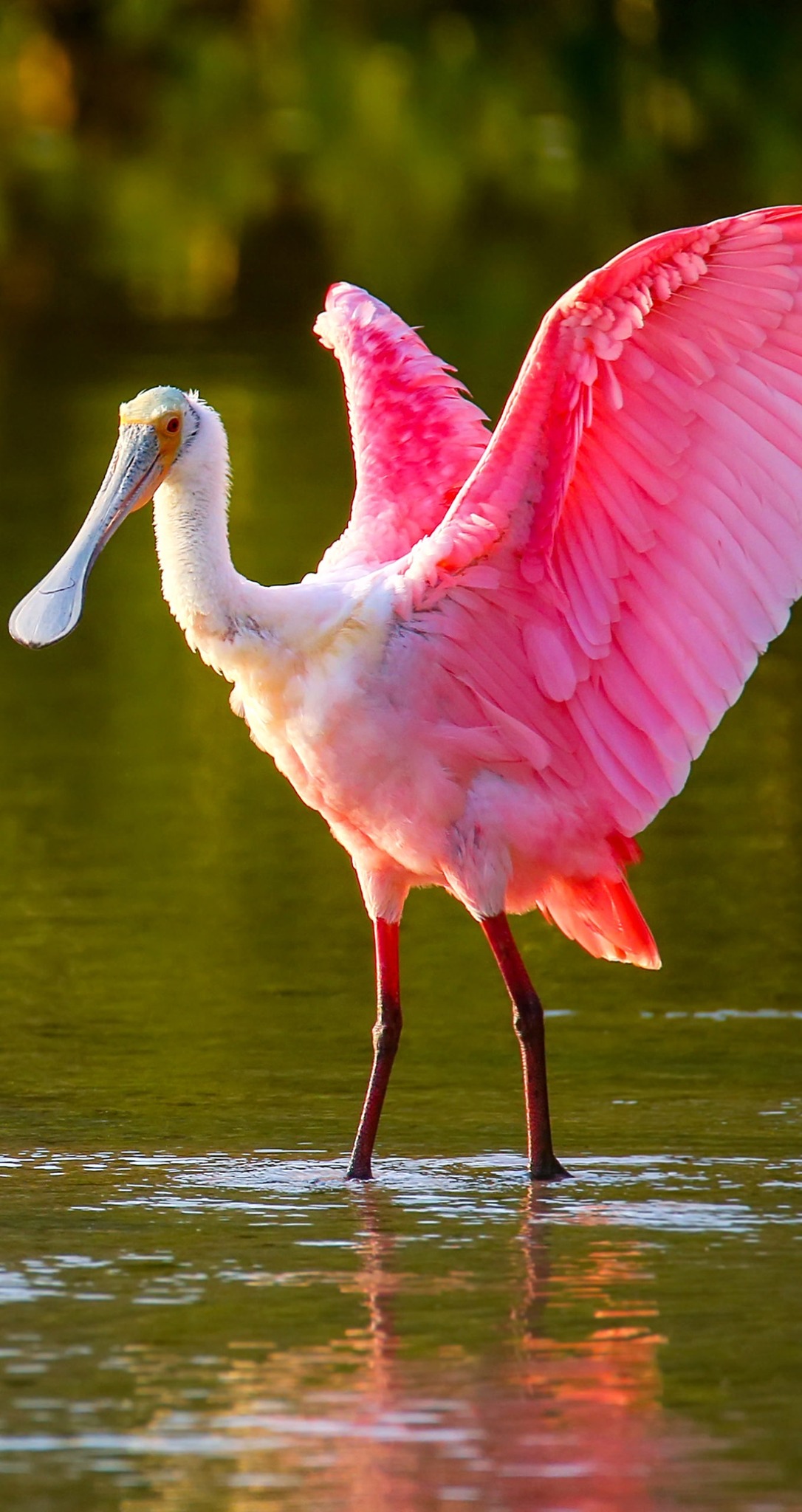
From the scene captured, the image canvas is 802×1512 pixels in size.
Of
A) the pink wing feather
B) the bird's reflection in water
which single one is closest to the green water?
the bird's reflection in water

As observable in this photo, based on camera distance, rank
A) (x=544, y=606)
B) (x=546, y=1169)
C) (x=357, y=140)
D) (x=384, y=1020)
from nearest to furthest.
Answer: (x=546, y=1169), (x=544, y=606), (x=384, y=1020), (x=357, y=140)

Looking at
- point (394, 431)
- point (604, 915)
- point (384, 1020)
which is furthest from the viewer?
point (394, 431)

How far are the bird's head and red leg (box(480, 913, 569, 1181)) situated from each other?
1.01m

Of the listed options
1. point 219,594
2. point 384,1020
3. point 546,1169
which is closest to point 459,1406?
point 546,1169

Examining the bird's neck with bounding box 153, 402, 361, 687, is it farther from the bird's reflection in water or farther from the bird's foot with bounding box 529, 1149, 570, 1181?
the bird's reflection in water

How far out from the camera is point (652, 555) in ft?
21.7

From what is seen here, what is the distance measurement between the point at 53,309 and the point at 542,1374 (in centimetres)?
1868

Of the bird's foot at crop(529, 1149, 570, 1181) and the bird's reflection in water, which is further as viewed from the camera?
the bird's foot at crop(529, 1149, 570, 1181)

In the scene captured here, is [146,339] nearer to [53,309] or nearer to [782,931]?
[53,309]

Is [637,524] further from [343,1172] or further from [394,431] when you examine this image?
[343,1172]

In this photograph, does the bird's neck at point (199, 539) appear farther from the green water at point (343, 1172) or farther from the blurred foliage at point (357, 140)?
the blurred foliage at point (357, 140)

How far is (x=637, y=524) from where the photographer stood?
657 cm

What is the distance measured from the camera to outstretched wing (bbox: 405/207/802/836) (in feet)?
20.7

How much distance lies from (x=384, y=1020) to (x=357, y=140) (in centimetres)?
2546
